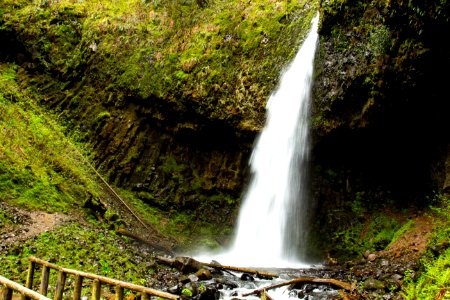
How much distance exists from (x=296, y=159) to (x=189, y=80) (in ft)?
16.3

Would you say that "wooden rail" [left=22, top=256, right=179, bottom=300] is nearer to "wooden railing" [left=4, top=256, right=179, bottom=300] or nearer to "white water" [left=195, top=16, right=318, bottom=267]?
"wooden railing" [left=4, top=256, right=179, bottom=300]

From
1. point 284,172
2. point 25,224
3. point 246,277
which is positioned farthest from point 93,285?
point 284,172

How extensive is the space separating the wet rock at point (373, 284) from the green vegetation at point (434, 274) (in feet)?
1.44

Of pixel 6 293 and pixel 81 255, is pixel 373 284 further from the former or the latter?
pixel 6 293

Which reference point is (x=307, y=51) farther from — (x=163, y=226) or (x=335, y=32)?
(x=163, y=226)

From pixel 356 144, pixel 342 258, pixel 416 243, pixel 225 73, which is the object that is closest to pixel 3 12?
pixel 225 73

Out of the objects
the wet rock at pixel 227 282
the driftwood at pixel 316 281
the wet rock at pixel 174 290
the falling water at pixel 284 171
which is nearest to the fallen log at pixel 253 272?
the wet rock at pixel 227 282

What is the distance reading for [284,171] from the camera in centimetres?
1281

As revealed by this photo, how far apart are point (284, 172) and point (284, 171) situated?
3cm

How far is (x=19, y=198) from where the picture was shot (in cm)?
930

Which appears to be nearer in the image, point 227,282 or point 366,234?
point 227,282

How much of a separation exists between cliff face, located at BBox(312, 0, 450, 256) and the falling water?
543mm

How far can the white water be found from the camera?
41.0 feet

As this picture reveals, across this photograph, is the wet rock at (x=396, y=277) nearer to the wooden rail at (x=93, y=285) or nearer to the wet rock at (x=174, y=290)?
the wet rock at (x=174, y=290)
